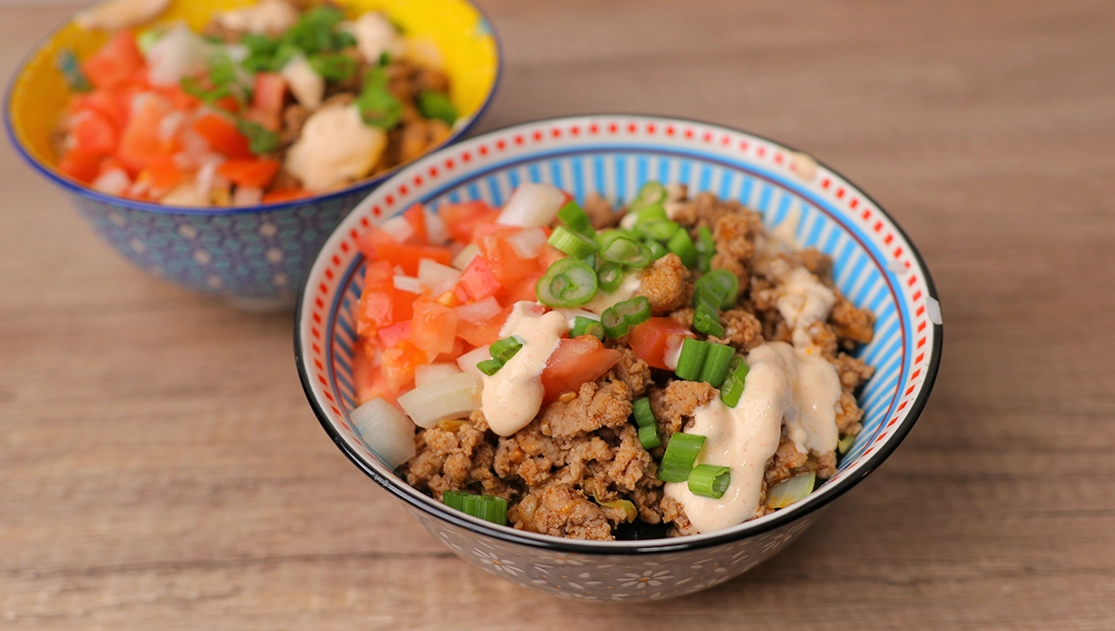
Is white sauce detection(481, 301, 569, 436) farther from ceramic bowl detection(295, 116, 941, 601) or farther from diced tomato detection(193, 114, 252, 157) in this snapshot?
diced tomato detection(193, 114, 252, 157)

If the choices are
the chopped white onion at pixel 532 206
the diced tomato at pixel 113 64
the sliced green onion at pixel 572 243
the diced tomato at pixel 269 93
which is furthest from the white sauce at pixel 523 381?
the diced tomato at pixel 113 64

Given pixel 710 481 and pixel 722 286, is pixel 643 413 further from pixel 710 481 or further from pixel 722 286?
pixel 722 286

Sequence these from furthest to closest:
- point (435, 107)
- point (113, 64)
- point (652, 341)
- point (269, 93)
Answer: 1. point (113, 64)
2. point (435, 107)
3. point (269, 93)
4. point (652, 341)

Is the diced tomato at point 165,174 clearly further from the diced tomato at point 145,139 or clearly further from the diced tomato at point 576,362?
the diced tomato at point 576,362

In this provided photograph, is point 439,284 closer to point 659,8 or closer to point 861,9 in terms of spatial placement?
point 659,8

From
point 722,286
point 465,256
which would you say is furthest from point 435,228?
point 722,286

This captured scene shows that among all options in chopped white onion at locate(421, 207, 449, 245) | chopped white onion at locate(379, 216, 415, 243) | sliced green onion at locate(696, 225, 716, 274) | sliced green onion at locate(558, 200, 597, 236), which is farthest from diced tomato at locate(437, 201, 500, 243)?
sliced green onion at locate(696, 225, 716, 274)
